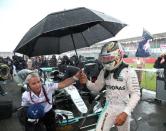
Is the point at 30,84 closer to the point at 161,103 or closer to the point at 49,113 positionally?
the point at 49,113

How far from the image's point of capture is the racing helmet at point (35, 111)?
3.75 meters

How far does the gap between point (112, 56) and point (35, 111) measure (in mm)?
1240

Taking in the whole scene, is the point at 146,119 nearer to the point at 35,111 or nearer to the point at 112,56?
the point at 112,56

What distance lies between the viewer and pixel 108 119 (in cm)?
374

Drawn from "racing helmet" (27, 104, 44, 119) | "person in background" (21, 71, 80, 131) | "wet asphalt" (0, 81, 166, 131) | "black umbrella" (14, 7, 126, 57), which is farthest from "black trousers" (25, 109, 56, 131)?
"wet asphalt" (0, 81, 166, 131)

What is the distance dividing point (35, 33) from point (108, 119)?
1.45 m

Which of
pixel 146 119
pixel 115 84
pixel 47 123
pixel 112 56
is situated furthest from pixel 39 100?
pixel 146 119

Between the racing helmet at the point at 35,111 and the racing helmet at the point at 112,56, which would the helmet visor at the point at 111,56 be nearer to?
the racing helmet at the point at 112,56

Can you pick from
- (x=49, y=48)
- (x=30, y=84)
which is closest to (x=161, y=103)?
(x=49, y=48)

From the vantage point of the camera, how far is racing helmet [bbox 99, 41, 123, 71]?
3.71m

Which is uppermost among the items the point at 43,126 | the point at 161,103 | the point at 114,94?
the point at 114,94

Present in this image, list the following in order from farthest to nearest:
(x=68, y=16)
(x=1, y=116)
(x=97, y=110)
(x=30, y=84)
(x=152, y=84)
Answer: (x=152, y=84) → (x=1, y=116) → (x=97, y=110) → (x=30, y=84) → (x=68, y=16)

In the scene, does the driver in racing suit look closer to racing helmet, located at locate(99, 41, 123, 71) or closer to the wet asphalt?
racing helmet, located at locate(99, 41, 123, 71)

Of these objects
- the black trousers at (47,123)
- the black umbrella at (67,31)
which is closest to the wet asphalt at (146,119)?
the black umbrella at (67,31)
